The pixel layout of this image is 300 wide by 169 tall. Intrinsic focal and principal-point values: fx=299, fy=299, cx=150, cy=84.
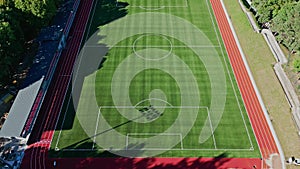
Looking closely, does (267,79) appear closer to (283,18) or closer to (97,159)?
(283,18)

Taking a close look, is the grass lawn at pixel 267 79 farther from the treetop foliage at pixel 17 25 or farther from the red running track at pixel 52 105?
the treetop foliage at pixel 17 25

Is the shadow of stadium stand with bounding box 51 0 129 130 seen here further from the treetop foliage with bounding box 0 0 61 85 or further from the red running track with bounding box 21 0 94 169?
the treetop foliage with bounding box 0 0 61 85

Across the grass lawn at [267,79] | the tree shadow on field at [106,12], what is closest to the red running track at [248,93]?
the grass lawn at [267,79]

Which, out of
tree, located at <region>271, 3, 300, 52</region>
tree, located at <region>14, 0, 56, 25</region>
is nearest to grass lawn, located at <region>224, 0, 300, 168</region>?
tree, located at <region>271, 3, 300, 52</region>

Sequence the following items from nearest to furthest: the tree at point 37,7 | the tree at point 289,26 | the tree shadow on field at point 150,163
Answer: the tree shadow on field at point 150,163 < the tree at point 289,26 < the tree at point 37,7

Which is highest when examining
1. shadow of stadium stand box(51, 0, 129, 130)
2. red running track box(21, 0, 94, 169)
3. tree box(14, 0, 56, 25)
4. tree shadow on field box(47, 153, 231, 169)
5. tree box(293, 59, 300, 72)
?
tree box(14, 0, 56, 25)

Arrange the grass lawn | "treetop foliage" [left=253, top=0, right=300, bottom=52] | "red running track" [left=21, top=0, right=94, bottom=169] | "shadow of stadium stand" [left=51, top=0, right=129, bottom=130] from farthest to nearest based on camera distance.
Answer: "shadow of stadium stand" [left=51, top=0, right=129, bottom=130] < "treetop foliage" [left=253, top=0, right=300, bottom=52] < the grass lawn < "red running track" [left=21, top=0, right=94, bottom=169]
